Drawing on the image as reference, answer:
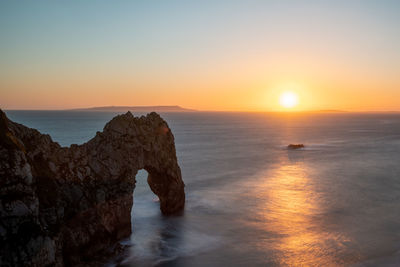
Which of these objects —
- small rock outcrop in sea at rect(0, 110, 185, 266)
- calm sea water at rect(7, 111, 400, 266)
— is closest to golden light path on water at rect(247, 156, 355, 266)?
calm sea water at rect(7, 111, 400, 266)

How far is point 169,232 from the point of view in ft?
67.6

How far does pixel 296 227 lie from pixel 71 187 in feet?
48.3

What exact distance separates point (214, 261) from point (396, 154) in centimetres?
5413

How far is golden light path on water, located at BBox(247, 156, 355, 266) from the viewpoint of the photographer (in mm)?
17453

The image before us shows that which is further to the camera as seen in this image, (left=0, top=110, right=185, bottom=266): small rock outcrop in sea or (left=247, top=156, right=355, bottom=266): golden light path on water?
(left=247, top=156, right=355, bottom=266): golden light path on water

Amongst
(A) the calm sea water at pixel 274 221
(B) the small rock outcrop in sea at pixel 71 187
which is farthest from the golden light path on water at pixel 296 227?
(B) the small rock outcrop in sea at pixel 71 187

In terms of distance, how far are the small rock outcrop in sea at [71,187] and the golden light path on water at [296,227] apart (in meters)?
8.18

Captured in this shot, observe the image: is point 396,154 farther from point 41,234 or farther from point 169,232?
point 41,234

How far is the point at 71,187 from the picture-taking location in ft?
51.6

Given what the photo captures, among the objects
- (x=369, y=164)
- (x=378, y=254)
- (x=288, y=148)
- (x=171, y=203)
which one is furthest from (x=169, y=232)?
(x=288, y=148)

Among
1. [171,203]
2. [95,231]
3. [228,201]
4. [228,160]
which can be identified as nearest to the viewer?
[95,231]

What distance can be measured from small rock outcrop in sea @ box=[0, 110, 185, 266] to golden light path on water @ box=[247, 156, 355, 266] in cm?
818

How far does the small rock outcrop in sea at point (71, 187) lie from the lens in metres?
11.8

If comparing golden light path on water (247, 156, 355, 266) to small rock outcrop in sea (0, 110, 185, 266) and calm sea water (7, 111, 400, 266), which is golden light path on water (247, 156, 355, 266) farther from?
small rock outcrop in sea (0, 110, 185, 266)
